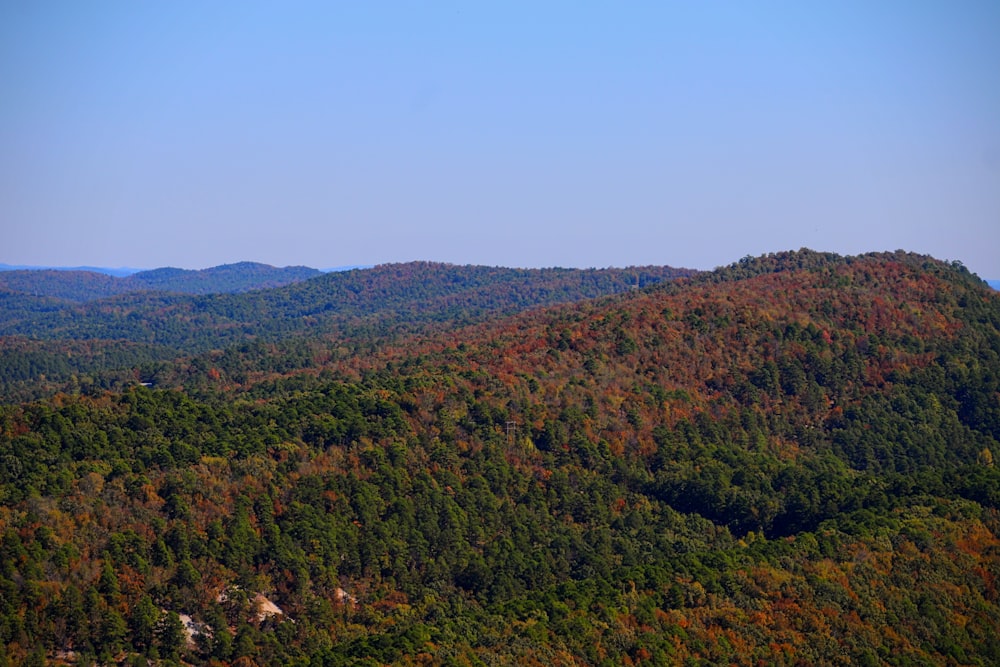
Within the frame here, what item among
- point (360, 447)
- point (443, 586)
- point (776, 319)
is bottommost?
point (443, 586)

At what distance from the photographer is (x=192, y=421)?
77625 mm

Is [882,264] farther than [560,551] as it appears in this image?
Yes

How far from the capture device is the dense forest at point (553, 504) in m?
Result: 54.4

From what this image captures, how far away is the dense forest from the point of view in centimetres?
5444

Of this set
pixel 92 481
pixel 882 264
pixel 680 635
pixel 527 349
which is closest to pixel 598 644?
pixel 680 635

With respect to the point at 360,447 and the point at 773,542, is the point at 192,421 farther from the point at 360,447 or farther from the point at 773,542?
the point at 773,542

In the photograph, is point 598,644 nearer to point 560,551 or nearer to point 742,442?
point 560,551

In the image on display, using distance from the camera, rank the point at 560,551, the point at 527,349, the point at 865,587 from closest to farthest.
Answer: the point at 865,587 < the point at 560,551 < the point at 527,349

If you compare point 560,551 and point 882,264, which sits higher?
point 882,264

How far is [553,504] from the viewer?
82.4m

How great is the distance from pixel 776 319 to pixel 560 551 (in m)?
54.8

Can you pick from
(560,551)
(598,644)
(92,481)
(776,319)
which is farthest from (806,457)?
(92,481)

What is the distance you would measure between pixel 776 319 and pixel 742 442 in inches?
941

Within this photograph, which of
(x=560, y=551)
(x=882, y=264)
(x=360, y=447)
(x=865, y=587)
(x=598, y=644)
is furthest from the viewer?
(x=882, y=264)
